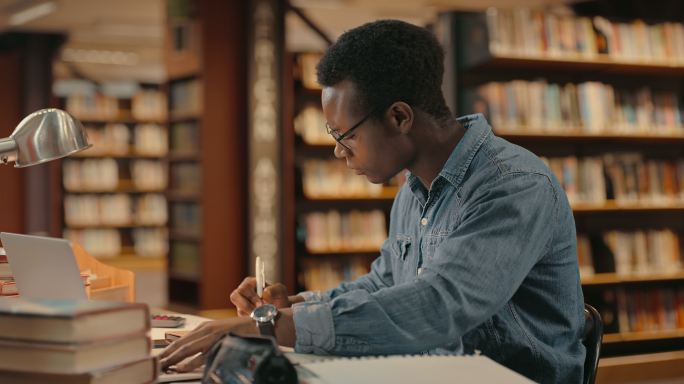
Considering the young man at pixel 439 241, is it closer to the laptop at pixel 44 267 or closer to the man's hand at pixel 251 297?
the man's hand at pixel 251 297

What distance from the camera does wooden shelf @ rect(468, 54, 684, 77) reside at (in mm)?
4156

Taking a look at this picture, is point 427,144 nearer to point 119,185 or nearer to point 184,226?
point 184,226

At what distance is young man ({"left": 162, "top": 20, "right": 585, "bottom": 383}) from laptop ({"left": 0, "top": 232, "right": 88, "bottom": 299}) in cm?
18

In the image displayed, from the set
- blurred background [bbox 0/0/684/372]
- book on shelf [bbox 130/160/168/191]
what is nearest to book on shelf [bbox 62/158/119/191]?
book on shelf [bbox 130/160/168/191]

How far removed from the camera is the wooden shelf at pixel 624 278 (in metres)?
4.32

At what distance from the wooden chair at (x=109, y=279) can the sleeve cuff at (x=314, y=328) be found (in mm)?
540

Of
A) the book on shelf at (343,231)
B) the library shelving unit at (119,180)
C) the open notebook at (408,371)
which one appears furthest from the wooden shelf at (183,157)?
the open notebook at (408,371)

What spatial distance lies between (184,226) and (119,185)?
366 centimetres

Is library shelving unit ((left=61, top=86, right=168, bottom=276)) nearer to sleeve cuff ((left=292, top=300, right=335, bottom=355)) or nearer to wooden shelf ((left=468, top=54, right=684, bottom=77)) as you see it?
wooden shelf ((left=468, top=54, right=684, bottom=77))

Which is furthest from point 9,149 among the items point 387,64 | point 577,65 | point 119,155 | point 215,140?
point 119,155

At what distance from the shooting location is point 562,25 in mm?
4301

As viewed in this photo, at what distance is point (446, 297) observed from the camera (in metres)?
1.17

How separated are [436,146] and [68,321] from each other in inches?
31.6

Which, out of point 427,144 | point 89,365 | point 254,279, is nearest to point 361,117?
point 427,144
